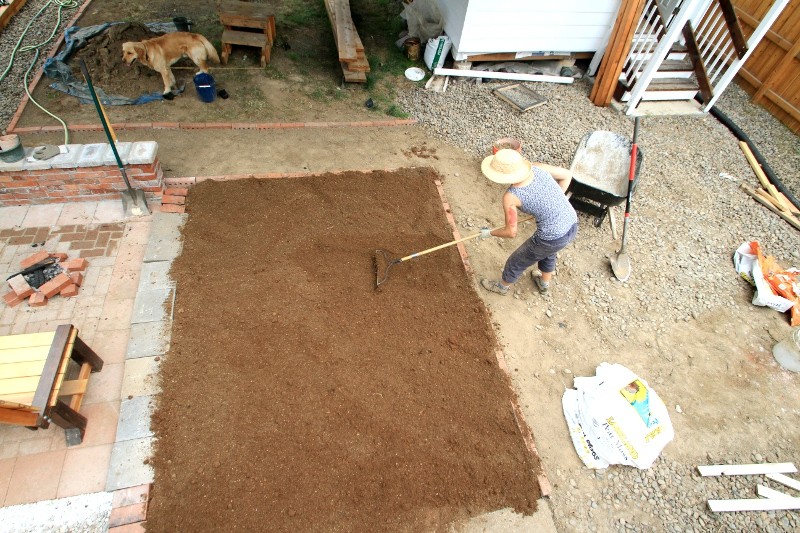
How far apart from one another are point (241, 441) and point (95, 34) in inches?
288

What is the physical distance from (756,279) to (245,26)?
837cm

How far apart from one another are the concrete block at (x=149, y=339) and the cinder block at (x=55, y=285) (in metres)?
0.79

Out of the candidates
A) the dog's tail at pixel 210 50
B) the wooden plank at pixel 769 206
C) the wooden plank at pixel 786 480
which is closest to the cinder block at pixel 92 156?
the dog's tail at pixel 210 50

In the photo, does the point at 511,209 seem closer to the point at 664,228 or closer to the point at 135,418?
the point at 664,228

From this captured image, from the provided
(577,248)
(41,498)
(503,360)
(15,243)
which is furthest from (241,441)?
(577,248)

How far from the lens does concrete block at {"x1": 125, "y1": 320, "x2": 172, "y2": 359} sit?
368 centimetres

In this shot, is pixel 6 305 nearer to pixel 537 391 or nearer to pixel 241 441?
pixel 241 441

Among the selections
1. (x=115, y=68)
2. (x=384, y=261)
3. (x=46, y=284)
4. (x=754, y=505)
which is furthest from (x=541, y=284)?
(x=115, y=68)

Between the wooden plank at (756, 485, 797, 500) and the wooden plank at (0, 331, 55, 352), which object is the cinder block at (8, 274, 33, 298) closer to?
the wooden plank at (0, 331, 55, 352)

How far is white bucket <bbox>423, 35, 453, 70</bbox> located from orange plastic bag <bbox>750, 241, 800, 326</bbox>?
5.47 metres

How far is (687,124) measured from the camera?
7195 millimetres

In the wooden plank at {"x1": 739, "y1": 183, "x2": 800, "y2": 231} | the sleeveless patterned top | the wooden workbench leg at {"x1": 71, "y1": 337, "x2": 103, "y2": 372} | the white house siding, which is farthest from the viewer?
the white house siding

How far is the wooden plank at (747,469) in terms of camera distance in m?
3.59

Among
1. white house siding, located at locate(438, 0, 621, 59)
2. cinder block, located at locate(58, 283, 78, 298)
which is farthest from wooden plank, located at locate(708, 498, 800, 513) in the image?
white house siding, located at locate(438, 0, 621, 59)
